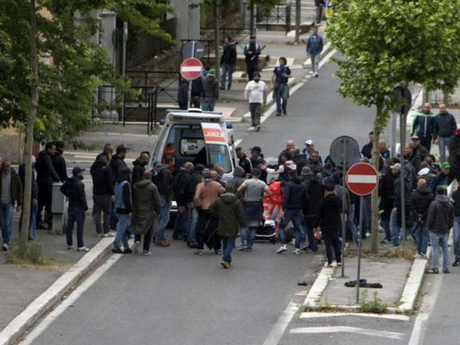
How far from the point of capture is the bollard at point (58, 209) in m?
27.4

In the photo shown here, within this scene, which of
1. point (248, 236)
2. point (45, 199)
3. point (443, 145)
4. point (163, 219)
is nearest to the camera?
point (248, 236)

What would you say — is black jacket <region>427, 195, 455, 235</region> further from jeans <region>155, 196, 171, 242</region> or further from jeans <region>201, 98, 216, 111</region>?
jeans <region>201, 98, 216, 111</region>

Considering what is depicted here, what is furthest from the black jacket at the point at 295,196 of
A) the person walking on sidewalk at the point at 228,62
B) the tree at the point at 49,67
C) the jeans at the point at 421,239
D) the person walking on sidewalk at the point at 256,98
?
the person walking on sidewalk at the point at 228,62

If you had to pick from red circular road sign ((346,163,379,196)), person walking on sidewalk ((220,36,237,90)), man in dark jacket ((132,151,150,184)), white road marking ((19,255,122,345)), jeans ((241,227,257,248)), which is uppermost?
person walking on sidewalk ((220,36,237,90))

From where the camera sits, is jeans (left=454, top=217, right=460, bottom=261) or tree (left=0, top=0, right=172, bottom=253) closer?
tree (left=0, top=0, right=172, bottom=253)

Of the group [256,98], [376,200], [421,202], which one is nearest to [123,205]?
[376,200]

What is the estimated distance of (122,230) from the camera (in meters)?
26.1

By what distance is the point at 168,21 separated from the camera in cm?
5150

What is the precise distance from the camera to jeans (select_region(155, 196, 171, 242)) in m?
27.3

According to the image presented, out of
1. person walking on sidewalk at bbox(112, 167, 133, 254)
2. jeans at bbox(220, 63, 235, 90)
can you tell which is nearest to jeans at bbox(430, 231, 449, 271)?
person walking on sidewalk at bbox(112, 167, 133, 254)

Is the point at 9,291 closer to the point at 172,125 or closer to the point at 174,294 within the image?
the point at 174,294

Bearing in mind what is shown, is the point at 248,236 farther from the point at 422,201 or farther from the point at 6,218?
the point at 6,218

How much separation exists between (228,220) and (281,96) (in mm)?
18213

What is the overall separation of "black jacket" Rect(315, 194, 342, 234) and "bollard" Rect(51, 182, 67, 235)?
5.06 meters
